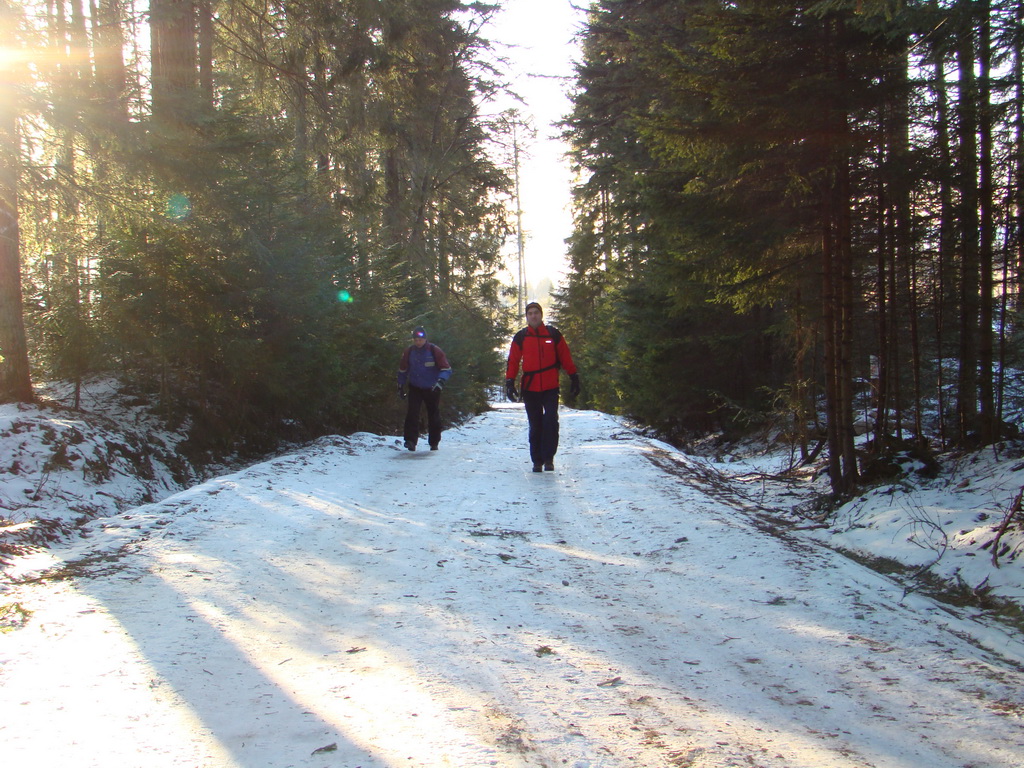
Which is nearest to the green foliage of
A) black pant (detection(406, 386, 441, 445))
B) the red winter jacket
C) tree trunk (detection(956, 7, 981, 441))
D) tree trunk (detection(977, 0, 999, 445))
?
black pant (detection(406, 386, 441, 445))

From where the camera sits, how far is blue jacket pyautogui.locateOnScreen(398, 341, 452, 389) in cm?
1089

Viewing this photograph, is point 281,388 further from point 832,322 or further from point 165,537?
point 832,322

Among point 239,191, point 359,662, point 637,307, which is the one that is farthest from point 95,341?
point 637,307

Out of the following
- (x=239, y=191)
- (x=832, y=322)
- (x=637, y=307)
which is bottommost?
(x=832, y=322)

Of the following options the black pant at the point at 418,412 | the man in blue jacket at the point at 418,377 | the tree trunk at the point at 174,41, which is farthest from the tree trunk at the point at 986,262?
the tree trunk at the point at 174,41

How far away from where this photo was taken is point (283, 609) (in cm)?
380

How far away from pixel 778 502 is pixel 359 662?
5.81m

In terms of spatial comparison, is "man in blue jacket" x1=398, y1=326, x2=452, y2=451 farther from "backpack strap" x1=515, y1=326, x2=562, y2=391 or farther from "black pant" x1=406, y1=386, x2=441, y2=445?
"backpack strap" x1=515, y1=326, x2=562, y2=391

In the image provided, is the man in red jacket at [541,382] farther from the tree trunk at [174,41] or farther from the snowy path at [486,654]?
the tree trunk at [174,41]

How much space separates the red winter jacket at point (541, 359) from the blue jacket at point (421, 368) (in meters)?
2.13

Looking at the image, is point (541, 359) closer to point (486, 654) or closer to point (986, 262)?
point (986, 262)

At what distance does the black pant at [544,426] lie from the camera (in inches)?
352

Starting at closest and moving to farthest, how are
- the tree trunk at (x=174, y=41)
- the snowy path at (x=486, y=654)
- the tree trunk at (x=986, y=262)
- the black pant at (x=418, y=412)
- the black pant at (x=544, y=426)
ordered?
the snowy path at (x=486, y=654) < the tree trunk at (x=986, y=262) < the black pant at (x=544, y=426) < the tree trunk at (x=174, y=41) < the black pant at (x=418, y=412)

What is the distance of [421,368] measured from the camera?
10922 mm
